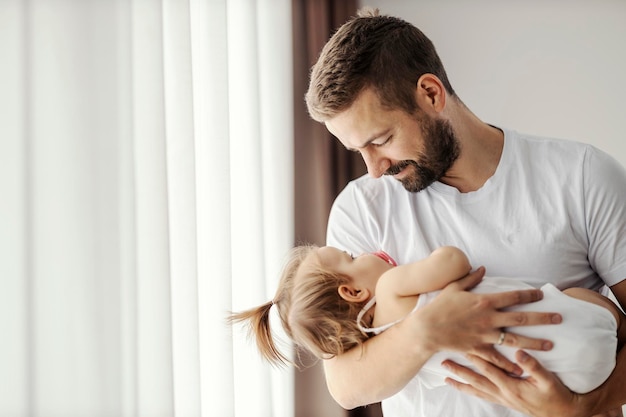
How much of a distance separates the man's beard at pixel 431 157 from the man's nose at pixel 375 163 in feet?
0.07

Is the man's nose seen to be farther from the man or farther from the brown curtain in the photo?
the brown curtain

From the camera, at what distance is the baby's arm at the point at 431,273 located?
1622 mm

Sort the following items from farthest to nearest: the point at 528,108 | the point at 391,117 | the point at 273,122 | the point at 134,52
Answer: the point at 528,108 → the point at 273,122 → the point at 134,52 → the point at 391,117

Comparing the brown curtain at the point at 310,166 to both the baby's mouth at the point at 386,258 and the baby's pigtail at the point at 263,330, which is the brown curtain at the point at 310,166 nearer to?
the baby's pigtail at the point at 263,330

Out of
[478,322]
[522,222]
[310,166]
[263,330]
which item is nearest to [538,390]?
[478,322]

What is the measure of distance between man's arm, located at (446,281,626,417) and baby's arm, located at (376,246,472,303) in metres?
0.18

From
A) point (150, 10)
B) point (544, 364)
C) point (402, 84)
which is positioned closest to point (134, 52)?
point (150, 10)

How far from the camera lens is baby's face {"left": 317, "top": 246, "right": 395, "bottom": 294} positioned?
1849 mm

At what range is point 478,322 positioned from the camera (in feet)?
5.10

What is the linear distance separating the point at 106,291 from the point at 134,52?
85cm

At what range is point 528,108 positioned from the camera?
11.5 ft

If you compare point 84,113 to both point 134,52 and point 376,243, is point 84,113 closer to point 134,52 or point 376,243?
point 134,52

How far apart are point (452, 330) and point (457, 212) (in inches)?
16.3

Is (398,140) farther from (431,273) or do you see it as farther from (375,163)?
(431,273)
